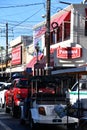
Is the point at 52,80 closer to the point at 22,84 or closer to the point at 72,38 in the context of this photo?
the point at 22,84

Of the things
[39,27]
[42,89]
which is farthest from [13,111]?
[39,27]

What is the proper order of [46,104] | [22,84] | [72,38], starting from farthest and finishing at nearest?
[72,38] → [22,84] → [46,104]

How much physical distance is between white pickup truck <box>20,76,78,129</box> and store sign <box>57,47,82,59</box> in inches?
647

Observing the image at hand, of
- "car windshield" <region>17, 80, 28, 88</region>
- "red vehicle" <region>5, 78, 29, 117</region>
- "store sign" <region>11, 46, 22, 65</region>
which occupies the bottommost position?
"red vehicle" <region>5, 78, 29, 117</region>

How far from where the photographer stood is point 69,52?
32.8 meters

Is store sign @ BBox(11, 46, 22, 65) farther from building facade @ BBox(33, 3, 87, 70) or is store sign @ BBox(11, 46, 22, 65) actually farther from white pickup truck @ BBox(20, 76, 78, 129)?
white pickup truck @ BBox(20, 76, 78, 129)

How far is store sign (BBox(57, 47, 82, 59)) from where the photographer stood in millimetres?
32487

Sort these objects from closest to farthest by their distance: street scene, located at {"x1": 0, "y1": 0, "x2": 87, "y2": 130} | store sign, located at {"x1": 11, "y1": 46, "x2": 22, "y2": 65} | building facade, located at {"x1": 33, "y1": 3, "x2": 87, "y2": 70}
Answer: street scene, located at {"x1": 0, "y1": 0, "x2": 87, "y2": 130} < building facade, located at {"x1": 33, "y1": 3, "x2": 87, "y2": 70} < store sign, located at {"x1": 11, "y1": 46, "x2": 22, "y2": 65}

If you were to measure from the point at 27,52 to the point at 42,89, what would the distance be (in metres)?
33.4

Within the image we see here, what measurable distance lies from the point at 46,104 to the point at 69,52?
17987 millimetres

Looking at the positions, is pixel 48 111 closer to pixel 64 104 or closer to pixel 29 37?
pixel 64 104

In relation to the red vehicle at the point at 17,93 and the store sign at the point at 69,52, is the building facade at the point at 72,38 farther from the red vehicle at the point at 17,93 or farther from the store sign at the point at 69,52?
the red vehicle at the point at 17,93

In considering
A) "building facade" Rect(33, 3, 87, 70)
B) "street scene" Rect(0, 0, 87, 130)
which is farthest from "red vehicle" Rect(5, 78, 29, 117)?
"building facade" Rect(33, 3, 87, 70)

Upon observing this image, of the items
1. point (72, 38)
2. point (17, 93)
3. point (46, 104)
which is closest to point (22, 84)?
point (17, 93)
